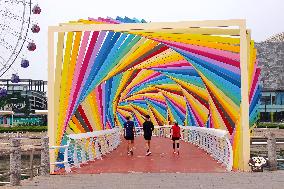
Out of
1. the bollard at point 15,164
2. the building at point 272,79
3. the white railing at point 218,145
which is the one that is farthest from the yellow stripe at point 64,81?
the building at point 272,79

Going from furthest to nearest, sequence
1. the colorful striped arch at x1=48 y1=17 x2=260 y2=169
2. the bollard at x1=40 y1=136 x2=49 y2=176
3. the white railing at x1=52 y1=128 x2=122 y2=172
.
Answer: the colorful striped arch at x1=48 y1=17 x2=260 y2=169 → the white railing at x1=52 y1=128 x2=122 y2=172 → the bollard at x1=40 y1=136 x2=49 y2=176

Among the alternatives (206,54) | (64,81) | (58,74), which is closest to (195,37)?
(206,54)

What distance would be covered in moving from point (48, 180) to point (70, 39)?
5779 mm

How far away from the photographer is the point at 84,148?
1738 centimetres

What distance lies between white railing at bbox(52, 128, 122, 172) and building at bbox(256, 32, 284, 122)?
69334mm

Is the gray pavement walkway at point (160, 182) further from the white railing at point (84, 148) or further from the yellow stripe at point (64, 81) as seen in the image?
the yellow stripe at point (64, 81)

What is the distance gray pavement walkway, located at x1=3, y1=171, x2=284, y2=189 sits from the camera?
32.3 ft

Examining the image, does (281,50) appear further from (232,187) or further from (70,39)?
(232,187)

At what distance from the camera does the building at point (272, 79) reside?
92.5m

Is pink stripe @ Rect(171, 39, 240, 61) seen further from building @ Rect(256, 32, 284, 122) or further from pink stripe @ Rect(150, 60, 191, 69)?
building @ Rect(256, 32, 284, 122)

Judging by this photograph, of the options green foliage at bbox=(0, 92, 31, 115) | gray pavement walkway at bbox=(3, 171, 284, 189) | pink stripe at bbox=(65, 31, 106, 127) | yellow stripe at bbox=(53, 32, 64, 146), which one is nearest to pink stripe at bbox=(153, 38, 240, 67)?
pink stripe at bbox=(65, 31, 106, 127)

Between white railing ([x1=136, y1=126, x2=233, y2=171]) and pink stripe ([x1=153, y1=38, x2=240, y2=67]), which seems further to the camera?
pink stripe ([x1=153, y1=38, x2=240, y2=67])

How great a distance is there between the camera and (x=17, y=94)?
11162cm

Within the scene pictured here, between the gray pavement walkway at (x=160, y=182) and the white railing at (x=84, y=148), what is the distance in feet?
8.47
